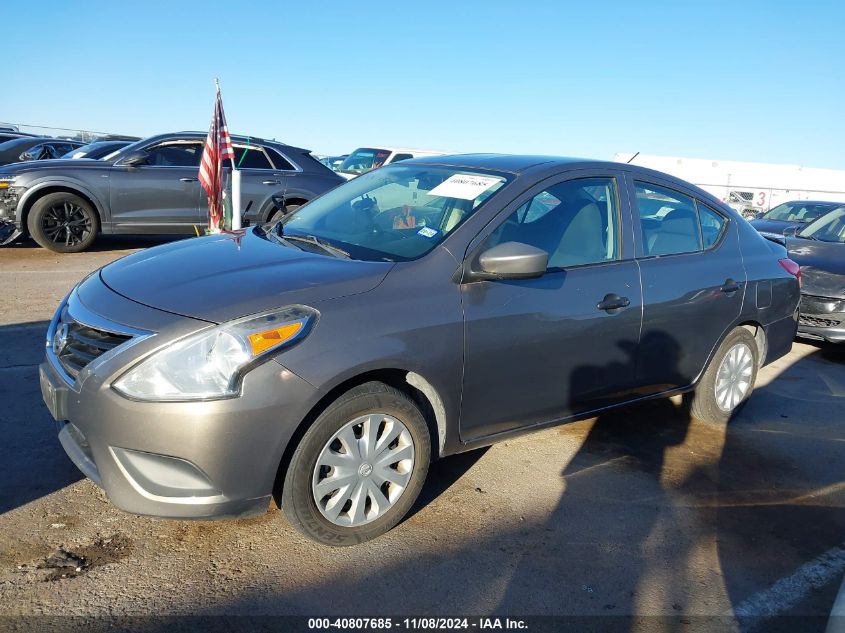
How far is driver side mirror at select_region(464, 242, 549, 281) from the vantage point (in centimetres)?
327

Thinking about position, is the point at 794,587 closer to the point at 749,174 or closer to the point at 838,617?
the point at 838,617

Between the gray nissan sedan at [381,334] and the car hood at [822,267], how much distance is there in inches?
123

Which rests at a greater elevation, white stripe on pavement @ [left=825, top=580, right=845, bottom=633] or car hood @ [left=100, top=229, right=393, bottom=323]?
car hood @ [left=100, top=229, right=393, bottom=323]

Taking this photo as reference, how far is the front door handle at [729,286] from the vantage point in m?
4.58

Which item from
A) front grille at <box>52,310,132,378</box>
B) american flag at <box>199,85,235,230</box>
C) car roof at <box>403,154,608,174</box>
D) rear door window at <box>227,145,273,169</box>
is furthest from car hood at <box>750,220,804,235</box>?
front grille at <box>52,310,132,378</box>

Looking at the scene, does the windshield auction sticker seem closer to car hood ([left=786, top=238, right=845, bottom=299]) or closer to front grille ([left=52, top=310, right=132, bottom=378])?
front grille ([left=52, top=310, right=132, bottom=378])

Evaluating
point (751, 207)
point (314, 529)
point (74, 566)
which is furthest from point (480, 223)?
point (751, 207)

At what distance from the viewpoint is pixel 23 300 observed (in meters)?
6.75

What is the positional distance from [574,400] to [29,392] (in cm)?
332

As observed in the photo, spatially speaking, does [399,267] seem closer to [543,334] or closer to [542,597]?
[543,334]

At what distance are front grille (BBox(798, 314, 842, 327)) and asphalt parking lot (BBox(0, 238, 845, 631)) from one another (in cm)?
285

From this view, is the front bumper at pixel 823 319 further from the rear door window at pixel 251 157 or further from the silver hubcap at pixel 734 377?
the rear door window at pixel 251 157

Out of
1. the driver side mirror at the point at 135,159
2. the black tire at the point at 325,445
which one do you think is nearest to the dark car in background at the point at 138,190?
the driver side mirror at the point at 135,159

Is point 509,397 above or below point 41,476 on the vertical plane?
above
